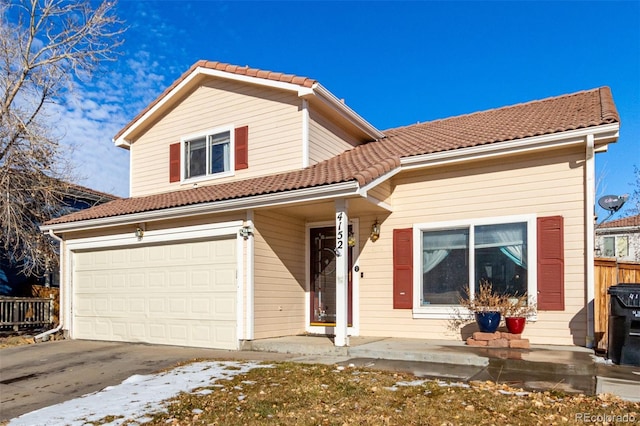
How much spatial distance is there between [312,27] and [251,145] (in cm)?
616

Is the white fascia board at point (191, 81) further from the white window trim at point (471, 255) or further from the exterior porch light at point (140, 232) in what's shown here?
the white window trim at point (471, 255)

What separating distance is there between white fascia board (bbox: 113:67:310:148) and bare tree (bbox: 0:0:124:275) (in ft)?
10.1

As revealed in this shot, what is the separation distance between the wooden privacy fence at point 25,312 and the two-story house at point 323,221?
1906 mm

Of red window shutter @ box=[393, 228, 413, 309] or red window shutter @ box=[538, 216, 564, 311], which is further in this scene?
red window shutter @ box=[393, 228, 413, 309]

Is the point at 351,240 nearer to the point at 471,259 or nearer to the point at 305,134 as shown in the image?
the point at 471,259

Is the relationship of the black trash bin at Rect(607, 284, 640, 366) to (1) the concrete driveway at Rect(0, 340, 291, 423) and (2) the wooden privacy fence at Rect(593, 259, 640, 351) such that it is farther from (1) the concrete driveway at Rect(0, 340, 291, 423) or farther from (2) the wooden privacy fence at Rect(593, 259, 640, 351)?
(1) the concrete driveway at Rect(0, 340, 291, 423)

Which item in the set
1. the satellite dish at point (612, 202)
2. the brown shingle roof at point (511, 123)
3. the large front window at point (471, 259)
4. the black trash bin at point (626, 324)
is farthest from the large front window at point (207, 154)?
the black trash bin at point (626, 324)

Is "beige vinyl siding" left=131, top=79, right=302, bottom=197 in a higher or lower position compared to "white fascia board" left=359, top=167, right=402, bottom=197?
higher

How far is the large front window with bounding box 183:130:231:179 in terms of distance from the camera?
A: 1127 centimetres

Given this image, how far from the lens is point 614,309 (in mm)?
6547

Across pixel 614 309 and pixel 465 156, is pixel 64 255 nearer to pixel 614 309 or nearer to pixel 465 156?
pixel 465 156

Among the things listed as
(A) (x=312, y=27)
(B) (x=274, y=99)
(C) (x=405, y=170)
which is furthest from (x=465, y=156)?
(A) (x=312, y=27)

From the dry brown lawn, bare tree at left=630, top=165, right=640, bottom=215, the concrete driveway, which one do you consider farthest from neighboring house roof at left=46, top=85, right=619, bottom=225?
bare tree at left=630, top=165, right=640, bottom=215

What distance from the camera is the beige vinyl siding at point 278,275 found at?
30.1 ft
